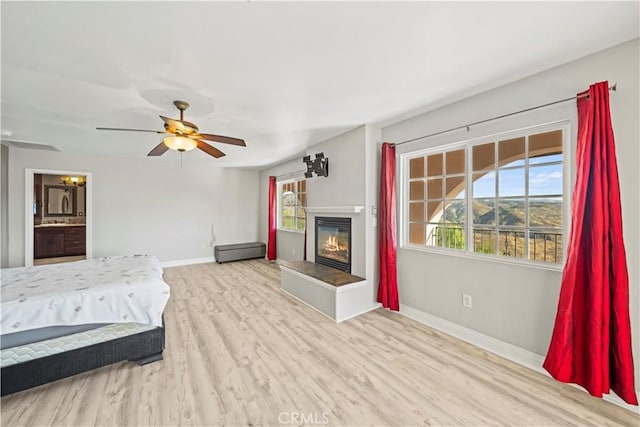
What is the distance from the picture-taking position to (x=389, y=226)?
322 cm

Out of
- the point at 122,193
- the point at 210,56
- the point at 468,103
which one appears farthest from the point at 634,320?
the point at 122,193

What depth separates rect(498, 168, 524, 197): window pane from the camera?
2.33 m

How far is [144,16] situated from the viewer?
147 cm

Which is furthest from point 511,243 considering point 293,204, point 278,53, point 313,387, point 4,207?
point 4,207

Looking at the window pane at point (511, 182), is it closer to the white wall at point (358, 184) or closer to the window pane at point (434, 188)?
the window pane at point (434, 188)

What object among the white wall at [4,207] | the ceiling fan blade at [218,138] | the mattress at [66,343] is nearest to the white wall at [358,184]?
the ceiling fan blade at [218,138]

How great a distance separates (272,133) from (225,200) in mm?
3582

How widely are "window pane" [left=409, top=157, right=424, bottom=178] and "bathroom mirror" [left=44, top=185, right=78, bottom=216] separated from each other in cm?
907

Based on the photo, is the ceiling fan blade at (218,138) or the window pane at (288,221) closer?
the ceiling fan blade at (218,138)

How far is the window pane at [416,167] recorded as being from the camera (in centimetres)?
318

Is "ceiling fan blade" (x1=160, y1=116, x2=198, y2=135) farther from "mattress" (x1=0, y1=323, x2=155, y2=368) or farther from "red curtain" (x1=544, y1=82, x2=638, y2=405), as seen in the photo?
"red curtain" (x1=544, y1=82, x2=638, y2=405)

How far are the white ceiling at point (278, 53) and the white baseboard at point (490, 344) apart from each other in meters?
2.34

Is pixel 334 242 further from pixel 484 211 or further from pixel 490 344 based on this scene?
pixel 490 344

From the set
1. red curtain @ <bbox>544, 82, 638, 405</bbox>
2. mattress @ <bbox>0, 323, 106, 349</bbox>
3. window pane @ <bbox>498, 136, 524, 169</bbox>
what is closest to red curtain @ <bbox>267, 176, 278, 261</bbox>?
mattress @ <bbox>0, 323, 106, 349</bbox>
